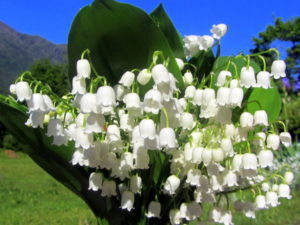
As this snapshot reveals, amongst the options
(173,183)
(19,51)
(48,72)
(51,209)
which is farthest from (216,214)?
(19,51)

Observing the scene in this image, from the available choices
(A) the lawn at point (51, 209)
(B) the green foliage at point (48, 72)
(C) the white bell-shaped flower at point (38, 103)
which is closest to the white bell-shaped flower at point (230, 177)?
(C) the white bell-shaped flower at point (38, 103)

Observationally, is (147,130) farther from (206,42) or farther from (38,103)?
(206,42)

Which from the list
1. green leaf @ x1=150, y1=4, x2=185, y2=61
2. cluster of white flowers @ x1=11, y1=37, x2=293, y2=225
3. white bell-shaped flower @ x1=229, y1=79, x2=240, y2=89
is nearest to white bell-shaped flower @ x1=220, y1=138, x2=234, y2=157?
cluster of white flowers @ x1=11, y1=37, x2=293, y2=225

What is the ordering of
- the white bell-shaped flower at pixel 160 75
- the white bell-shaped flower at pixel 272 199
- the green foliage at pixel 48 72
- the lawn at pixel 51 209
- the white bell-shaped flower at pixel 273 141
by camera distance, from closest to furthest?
the white bell-shaped flower at pixel 160 75
the white bell-shaped flower at pixel 273 141
the white bell-shaped flower at pixel 272 199
the lawn at pixel 51 209
the green foliage at pixel 48 72

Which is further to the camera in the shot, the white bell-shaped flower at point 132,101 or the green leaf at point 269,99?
the green leaf at point 269,99

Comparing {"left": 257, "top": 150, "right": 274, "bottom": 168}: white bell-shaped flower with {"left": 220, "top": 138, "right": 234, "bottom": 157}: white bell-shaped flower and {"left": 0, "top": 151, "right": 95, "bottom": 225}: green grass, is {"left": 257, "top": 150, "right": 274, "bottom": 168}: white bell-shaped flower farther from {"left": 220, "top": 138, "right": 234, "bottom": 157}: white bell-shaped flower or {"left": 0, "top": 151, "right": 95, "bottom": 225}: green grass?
{"left": 0, "top": 151, "right": 95, "bottom": 225}: green grass

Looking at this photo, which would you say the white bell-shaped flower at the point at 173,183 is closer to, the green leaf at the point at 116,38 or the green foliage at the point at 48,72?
the green leaf at the point at 116,38
